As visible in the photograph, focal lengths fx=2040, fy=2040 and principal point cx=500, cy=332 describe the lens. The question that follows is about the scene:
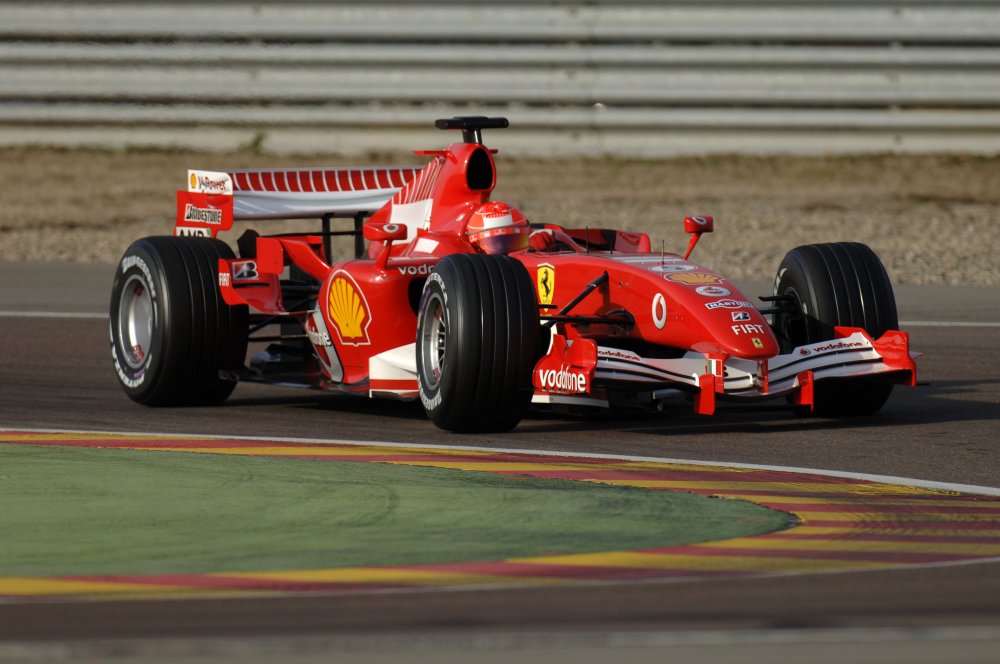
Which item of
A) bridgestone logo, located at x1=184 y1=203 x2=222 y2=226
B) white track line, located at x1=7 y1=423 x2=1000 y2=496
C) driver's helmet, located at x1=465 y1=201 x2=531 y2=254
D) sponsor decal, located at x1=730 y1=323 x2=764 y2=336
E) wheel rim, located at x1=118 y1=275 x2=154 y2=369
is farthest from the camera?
bridgestone logo, located at x1=184 y1=203 x2=222 y2=226

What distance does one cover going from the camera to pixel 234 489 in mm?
7691

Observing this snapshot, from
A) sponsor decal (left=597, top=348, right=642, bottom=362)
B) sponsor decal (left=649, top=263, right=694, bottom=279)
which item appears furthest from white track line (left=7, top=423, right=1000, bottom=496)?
sponsor decal (left=649, top=263, right=694, bottom=279)

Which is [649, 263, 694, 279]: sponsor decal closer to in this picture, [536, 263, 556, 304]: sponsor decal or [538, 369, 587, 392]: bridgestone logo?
[536, 263, 556, 304]: sponsor decal

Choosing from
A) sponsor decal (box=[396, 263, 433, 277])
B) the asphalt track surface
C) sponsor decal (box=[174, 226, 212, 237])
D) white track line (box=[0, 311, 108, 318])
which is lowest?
the asphalt track surface

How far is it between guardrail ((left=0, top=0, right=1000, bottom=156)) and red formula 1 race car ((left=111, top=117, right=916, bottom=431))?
1077cm

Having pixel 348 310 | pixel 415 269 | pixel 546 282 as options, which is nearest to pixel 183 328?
pixel 348 310

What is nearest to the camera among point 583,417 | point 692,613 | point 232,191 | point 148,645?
point 148,645

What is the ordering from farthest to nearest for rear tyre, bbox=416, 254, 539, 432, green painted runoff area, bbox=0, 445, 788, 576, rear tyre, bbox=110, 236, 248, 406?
1. rear tyre, bbox=110, 236, 248, 406
2. rear tyre, bbox=416, 254, 539, 432
3. green painted runoff area, bbox=0, 445, 788, 576

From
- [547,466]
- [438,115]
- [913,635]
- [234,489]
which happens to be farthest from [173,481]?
[438,115]

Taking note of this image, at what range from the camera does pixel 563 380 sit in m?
9.11

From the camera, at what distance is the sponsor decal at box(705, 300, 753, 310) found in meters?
9.41

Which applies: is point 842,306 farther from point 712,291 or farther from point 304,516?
point 304,516

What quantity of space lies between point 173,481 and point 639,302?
265 centimetres

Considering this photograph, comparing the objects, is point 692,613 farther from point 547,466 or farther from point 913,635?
point 547,466
